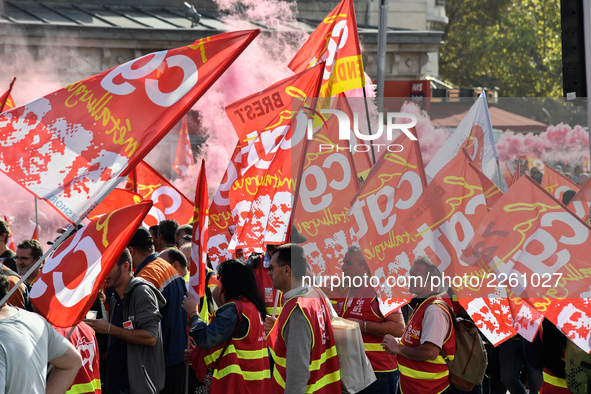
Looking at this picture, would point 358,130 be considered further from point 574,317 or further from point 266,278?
point 574,317

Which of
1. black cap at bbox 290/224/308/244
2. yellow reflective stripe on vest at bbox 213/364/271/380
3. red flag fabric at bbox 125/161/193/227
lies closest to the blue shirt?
yellow reflective stripe on vest at bbox 213/364/271/380

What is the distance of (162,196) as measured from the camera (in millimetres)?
10609

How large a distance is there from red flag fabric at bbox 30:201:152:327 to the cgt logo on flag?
2.45m

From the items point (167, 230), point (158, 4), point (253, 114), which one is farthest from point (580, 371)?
point (158, 4)

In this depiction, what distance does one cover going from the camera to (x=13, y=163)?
4824 millimetres

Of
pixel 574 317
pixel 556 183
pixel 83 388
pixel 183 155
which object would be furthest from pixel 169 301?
pixel 183 155

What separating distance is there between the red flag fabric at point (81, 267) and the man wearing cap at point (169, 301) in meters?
1.89

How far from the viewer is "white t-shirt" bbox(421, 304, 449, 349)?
584 cm

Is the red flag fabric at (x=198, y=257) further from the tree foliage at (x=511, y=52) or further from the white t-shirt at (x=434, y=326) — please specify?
the tree foliage at (x=511, y=52)

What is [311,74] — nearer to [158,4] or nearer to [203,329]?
[203,329]

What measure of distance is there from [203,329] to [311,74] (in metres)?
2.92

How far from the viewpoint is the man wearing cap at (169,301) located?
6.79 metres

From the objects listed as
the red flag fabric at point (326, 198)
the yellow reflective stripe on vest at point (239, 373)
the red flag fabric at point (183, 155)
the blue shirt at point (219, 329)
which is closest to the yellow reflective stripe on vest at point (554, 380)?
the red flag fabric at point (326, 198)

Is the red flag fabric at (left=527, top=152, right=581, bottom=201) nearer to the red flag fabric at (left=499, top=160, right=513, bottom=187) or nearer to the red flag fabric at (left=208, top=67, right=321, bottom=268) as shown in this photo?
the red flag fabric at (left=499, top=160, right=513, bottom=187)
